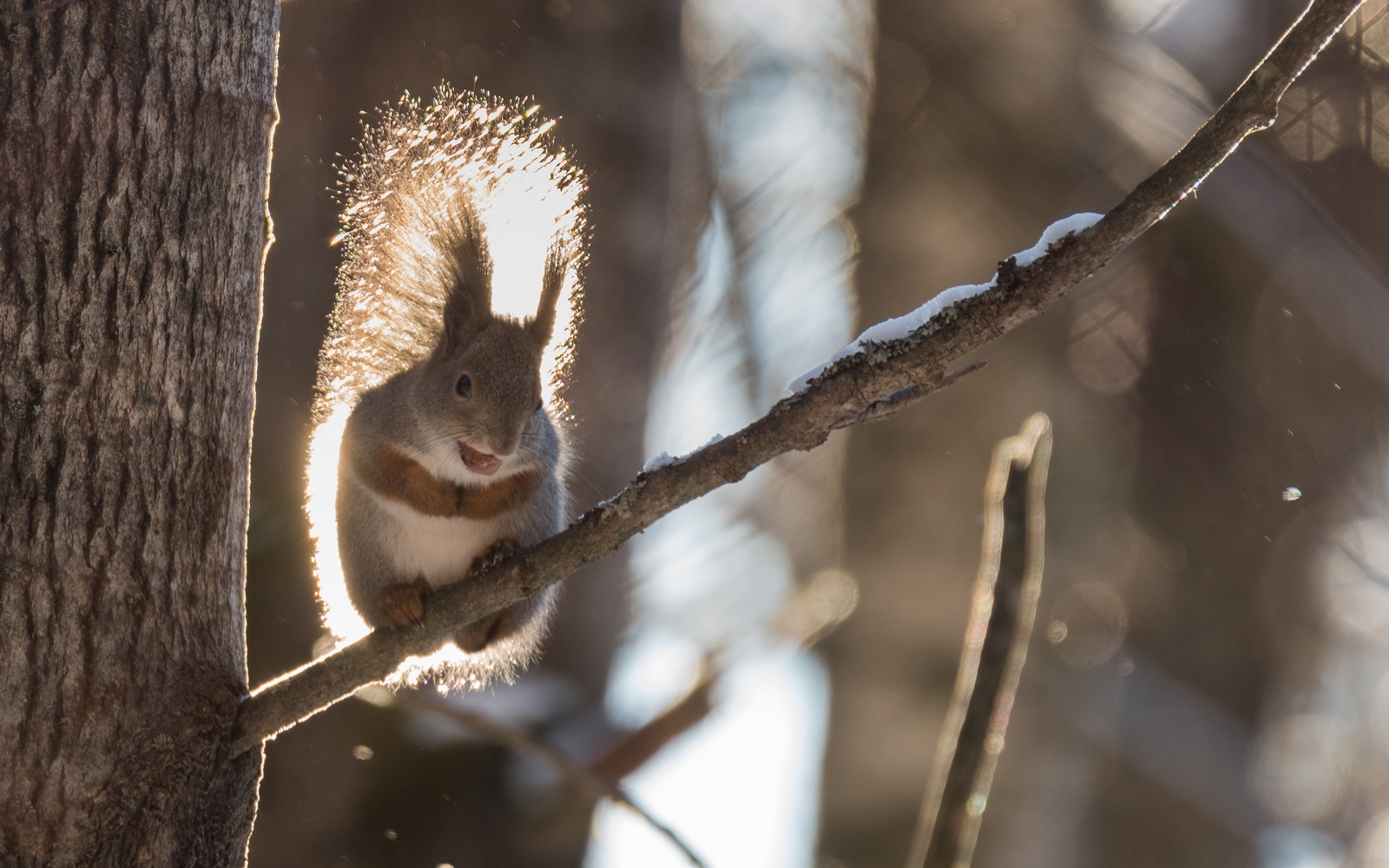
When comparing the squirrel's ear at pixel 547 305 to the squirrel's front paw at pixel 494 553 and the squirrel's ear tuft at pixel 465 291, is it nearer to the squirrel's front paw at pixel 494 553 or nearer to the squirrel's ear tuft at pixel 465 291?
the squirrel's ear tuft at pixel 465 291

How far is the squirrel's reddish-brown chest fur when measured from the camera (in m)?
1.61

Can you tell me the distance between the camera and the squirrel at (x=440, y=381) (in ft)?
5.16

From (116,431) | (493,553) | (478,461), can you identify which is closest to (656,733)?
(493,553)

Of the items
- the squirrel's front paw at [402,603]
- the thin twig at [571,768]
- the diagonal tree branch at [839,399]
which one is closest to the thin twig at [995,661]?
the diagonal tree branch at [839,399]

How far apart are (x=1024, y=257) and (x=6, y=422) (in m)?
0.97

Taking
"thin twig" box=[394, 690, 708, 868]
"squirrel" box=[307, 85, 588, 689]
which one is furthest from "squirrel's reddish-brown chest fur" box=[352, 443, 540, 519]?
"thin twig" box=[394, 690, 708, 868]

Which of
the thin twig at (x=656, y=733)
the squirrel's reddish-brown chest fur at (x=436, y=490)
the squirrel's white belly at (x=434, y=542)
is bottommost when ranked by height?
the thin twig at (x=656, y=733)

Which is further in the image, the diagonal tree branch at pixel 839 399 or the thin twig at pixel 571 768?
the thin twig at pixel 571 768

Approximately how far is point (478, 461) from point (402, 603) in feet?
0.84

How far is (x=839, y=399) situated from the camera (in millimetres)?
934

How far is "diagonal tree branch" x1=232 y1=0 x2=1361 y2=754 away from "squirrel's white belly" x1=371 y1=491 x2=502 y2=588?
31 centimetres

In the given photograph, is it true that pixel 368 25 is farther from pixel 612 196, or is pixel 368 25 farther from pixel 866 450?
pixel 866 450

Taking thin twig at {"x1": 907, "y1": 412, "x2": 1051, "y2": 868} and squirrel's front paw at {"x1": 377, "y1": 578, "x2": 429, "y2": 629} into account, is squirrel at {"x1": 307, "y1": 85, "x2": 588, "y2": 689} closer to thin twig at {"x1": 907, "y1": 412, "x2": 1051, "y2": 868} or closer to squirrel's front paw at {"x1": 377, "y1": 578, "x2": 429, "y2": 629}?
squirrel's front paw at {"x1": 377, "y1": 578, "x2": 429, "y2": 629}

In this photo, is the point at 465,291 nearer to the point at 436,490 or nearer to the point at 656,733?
the point at 436,490
